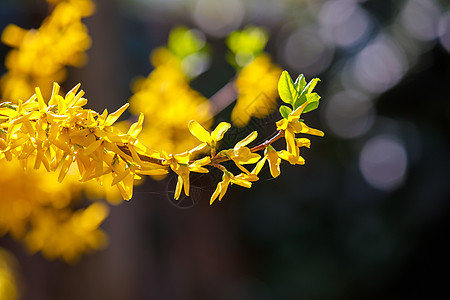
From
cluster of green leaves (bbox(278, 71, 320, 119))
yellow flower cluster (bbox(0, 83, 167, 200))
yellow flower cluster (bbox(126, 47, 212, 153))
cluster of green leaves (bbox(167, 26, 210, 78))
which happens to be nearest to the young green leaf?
cluster of green leaves (bbox(278, 71, 320, 119))

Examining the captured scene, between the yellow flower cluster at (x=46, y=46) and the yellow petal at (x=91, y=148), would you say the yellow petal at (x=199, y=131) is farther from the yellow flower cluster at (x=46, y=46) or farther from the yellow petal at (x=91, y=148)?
the yellow flower cluster at (x=46, y=46)

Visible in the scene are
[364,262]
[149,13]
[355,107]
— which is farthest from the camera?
[149,13]

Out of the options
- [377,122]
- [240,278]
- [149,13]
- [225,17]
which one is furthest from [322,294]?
[149,13]

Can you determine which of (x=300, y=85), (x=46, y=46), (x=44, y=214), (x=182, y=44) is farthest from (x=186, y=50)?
(x=300, y=85)

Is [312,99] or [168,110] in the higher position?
[312,99]

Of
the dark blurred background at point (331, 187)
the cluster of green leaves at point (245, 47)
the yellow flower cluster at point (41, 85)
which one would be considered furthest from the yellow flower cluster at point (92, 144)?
the dark blurred background at point (331, 187)

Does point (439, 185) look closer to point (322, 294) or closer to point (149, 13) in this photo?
point (322, 294)

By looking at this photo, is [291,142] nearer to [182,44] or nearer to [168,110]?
[168,110]
